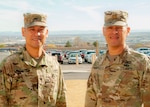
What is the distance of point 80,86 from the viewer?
15117mm

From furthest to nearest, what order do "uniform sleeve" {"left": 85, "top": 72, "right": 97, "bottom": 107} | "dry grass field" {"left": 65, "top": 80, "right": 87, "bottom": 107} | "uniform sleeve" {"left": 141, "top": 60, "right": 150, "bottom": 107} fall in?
1. "dry grass field" {"left": 65, "top": 80, "right": 87, "bottom": 107}
2. "uniform sleeve" {"left": 85, "top": 72, "right": 97, "bottom": 107}
3. "uniform sleeve" {"left": 141, "top": 60, "right": 150, "bottom": 107}

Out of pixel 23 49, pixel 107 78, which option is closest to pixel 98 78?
pixel 107 78

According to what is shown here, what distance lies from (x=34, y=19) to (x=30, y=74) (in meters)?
0.75

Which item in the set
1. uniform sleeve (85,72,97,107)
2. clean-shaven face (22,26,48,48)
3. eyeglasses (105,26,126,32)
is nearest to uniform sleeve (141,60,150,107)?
eyeglasses (105,26,126,32)

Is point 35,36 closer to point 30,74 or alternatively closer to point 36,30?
point 36,30

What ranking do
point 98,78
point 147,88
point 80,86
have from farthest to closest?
point 80,86 → point 98,78 → point 147,88

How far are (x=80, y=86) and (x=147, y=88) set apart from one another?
1068 centimetres

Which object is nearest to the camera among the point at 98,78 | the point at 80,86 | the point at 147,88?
the point at 147,88

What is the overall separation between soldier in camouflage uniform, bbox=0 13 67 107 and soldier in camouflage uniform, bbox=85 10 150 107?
0.72m

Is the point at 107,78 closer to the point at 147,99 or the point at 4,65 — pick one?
the point at 147,99

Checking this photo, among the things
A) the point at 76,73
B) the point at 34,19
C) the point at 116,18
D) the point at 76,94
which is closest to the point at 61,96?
the point at 34,19

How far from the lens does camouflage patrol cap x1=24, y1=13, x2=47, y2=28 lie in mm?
4773

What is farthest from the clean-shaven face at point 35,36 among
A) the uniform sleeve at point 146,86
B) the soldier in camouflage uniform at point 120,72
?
the uniform sleeve at point 146,86

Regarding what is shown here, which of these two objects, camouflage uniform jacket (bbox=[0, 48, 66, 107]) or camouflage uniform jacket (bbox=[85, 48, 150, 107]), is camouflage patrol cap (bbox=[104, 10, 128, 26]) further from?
camouflage uniform jacket (bbox=[0, 48, 66, 107])
